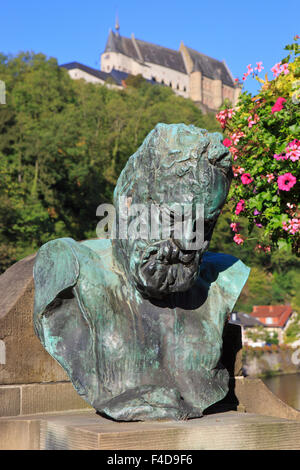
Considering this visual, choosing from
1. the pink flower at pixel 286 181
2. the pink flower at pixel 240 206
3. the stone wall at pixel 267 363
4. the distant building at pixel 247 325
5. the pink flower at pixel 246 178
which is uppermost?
the pink flower at pixel 246 178

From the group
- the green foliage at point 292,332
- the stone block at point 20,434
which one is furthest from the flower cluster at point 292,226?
the green foliage at point 292,332

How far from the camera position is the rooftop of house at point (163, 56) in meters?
119

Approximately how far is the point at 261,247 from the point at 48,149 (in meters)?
29.3

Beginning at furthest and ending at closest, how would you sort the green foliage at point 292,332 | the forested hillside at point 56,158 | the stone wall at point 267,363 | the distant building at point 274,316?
the distant building at point 274,316
the green foliage at point 292,332
the stone wall at point 267,363
the forested hillside at point 56,158

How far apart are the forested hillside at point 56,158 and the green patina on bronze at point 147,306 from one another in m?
22.8

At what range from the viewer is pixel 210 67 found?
133m

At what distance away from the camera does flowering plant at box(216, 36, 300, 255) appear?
6758 millimetres

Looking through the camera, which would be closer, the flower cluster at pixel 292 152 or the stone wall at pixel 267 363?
the flower cluster at pixel 292 152

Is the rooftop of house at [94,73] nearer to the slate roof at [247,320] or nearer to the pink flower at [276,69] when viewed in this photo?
the slate roof at [247,320]

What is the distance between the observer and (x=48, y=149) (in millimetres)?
36156

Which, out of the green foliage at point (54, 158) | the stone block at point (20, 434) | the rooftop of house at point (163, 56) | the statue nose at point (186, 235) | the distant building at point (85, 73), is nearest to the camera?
the statue nose at point (186, 235)

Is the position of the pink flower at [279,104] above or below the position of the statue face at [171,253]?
above

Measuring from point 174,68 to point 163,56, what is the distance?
3.36 meters

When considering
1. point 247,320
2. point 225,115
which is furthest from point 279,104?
point 247,320
